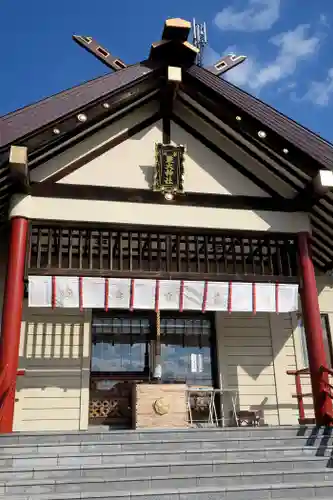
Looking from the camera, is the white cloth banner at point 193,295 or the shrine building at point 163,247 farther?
the white cloth banner at point 193,295

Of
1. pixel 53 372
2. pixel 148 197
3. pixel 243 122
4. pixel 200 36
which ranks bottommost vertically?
pixel 53 372

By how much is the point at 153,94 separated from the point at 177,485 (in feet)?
21.4

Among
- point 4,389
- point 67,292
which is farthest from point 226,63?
point 4,389

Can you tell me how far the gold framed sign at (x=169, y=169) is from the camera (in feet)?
25.5

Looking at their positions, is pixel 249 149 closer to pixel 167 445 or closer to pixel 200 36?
pixel 167 445

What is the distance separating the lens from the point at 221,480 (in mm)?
4730

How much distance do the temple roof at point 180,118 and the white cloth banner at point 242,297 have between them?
1.72 m

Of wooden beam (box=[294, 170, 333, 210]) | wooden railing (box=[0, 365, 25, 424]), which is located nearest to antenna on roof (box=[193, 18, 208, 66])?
wooden beam (box=[294, 170, 333, 210])

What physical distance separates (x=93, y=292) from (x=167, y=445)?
2713mm

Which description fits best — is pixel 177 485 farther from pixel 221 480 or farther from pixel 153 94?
pixel 153 94

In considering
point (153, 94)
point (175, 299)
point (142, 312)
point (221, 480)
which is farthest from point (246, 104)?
point (221, 480)

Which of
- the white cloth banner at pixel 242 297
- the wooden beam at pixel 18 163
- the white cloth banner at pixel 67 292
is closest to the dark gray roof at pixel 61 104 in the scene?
the wooden beam at pixel 18 163

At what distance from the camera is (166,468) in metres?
4.85

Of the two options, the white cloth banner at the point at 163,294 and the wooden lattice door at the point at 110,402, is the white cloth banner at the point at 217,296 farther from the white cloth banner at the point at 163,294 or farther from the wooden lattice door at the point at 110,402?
the wooden lattice door at the point at 110,402
